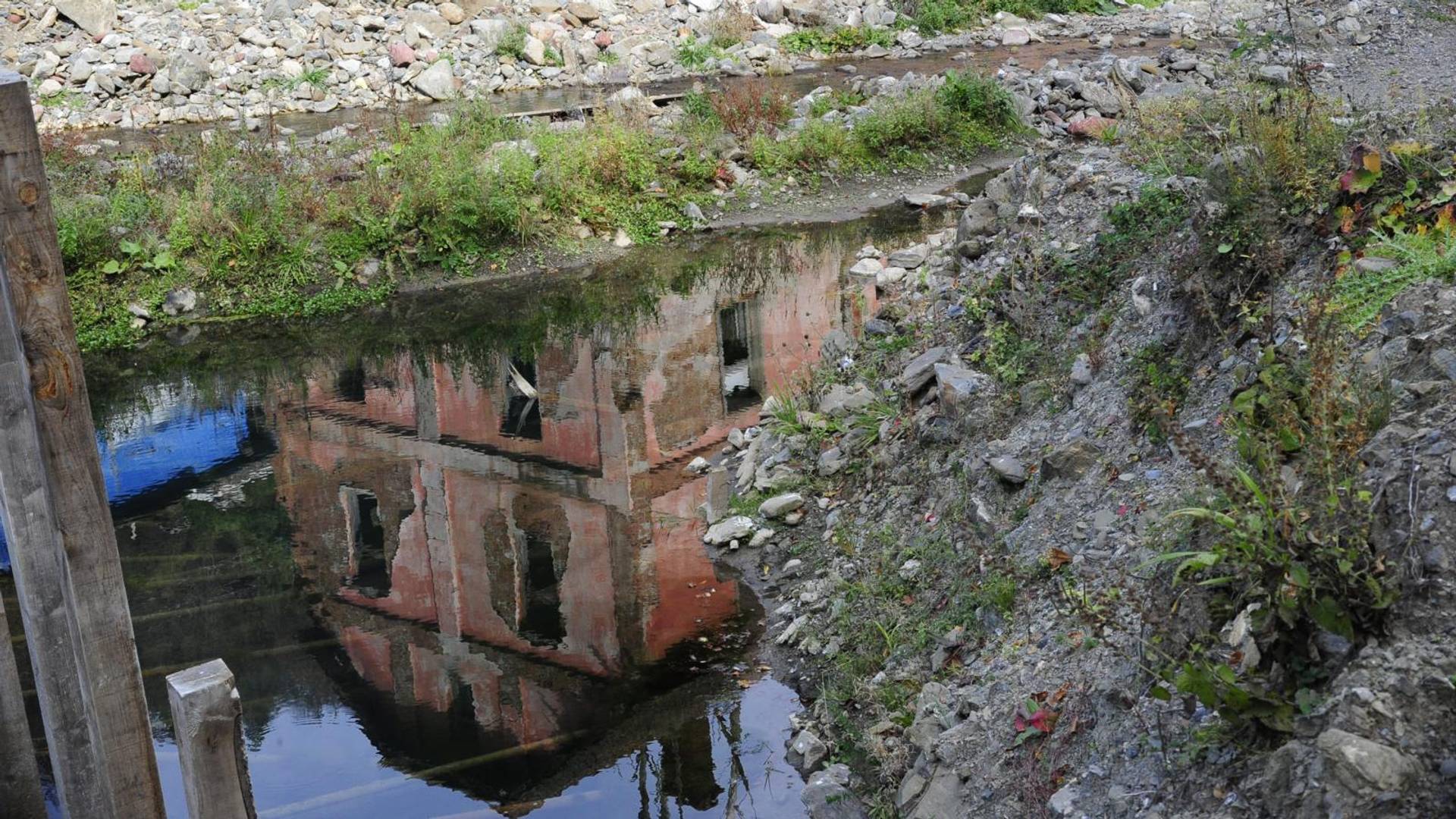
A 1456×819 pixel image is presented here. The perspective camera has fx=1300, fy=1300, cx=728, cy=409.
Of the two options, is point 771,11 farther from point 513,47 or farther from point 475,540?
point 475,540

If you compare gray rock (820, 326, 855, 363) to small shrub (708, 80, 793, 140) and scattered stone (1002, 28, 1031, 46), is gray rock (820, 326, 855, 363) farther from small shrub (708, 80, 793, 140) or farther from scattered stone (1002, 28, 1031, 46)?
scattered stone (1002, 28, 1031, 46)

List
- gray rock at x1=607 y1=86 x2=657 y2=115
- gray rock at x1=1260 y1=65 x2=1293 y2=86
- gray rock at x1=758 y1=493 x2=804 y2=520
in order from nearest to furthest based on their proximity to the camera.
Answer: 1. gray rock at x1=758 y1=493 x2=804 y2=520
2. gray rock at x1=1260 y1=65 x2=1293 y2=86
3. gray rock at x1=607 y1=86 x2=657 y2=115

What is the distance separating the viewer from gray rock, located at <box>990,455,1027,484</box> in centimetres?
598

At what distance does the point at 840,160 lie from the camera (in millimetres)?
15828

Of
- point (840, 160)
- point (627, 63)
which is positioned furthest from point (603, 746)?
point (627, 63)

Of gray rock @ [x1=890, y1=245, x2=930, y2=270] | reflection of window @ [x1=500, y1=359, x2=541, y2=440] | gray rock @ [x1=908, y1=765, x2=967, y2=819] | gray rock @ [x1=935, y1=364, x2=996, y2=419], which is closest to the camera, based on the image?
gray rock @ [x1=908, y1=765, x2=967, y2=819]

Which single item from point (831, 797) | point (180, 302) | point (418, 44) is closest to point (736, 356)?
point (180, 302)

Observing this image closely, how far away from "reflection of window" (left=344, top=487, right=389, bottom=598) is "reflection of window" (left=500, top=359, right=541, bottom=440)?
55.4 inches

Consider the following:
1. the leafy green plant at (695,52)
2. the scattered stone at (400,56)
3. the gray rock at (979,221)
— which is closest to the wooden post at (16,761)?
the gray rock at (979,221)

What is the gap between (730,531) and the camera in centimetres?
788

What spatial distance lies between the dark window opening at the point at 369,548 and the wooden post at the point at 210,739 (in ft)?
15.2

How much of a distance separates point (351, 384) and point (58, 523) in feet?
26.6

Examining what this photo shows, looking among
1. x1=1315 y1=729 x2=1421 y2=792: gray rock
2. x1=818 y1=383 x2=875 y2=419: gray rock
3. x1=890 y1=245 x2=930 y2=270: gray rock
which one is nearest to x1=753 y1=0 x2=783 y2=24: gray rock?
x1=890 y1=245 x2=930 y2=270: gray rock

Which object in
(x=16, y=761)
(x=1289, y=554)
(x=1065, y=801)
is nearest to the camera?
(x=1289, y=554)
